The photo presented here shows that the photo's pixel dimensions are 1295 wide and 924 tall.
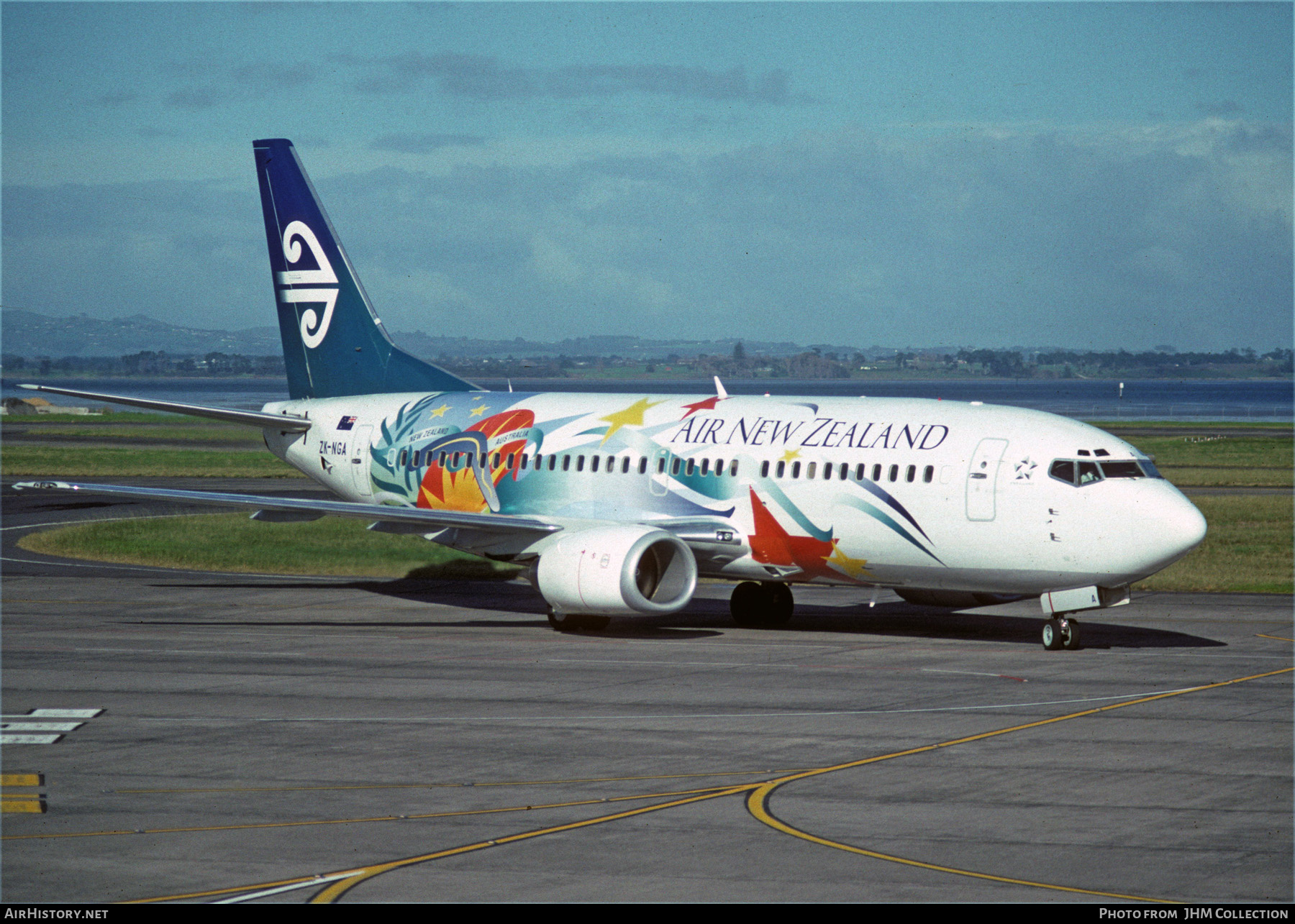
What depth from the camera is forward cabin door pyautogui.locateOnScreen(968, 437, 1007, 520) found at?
29969mm

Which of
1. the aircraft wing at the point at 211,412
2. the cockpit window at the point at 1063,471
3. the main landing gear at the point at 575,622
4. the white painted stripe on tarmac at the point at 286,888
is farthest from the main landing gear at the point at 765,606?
the white painted stripe on tarmac at the point at 286,888

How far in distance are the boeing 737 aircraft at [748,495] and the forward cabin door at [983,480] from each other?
0.12 feet

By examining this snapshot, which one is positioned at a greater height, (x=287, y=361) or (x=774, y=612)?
(x=287, y=361)

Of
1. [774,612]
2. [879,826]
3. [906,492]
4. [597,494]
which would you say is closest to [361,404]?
[597,494]

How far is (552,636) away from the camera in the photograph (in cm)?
3303

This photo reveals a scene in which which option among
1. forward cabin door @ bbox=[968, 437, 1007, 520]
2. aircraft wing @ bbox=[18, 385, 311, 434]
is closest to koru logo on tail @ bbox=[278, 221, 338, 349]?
aircraft wing @ bbox=[18, 385, 311, 434]

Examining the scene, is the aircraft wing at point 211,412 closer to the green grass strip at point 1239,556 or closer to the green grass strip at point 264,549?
the green grass strip at point 264,549

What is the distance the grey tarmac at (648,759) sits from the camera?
1524 cm

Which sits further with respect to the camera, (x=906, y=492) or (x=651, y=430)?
(x=651, y=430)

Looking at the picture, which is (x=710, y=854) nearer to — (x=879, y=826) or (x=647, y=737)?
(x=879, y=826)

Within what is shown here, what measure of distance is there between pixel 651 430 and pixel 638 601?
16.9 feet

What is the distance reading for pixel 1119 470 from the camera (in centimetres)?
2939

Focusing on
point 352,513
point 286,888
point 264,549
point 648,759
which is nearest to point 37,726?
point 648,759

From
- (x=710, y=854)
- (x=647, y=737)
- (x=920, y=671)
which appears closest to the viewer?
(x=710, y=854)
